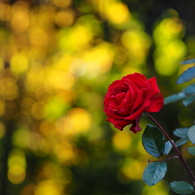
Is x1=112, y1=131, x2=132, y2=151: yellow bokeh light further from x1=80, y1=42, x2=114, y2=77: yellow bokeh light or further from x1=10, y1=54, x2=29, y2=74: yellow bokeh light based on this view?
x1=10, y1=54, x2=29, y2=74: yellow bokeh light

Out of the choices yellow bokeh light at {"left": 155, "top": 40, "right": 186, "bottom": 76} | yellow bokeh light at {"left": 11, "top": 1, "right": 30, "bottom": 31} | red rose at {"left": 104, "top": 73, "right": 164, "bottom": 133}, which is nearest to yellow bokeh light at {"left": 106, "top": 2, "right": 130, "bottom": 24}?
yellow bokeh light at {"left": 155, "top": 40, "right": 186, "bottom": 76}

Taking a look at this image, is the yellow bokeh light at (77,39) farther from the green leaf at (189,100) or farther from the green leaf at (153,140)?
the green leaf at (153,140)

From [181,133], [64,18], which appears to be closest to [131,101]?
[181,133]

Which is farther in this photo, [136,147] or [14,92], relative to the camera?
[14,92]

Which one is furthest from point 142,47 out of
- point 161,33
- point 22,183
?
point 22,183

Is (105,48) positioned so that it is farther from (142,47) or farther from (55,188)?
(55,188)

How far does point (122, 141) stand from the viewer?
288cm

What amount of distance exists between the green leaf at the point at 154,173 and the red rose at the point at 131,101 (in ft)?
0.29

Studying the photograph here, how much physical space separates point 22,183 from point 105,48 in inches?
44.9

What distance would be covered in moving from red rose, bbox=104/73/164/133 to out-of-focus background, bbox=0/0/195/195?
1966mm

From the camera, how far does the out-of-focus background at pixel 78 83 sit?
2.85 meters

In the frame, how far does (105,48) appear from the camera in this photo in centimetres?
300

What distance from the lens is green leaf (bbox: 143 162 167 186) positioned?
0.79 metres

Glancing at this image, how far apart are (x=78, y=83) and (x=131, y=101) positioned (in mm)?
2212
